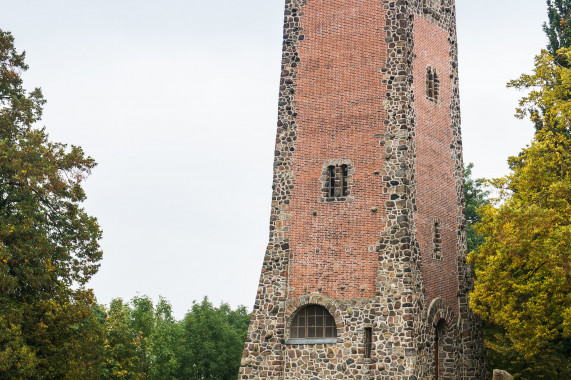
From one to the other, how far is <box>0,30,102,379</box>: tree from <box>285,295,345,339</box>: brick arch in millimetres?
6007

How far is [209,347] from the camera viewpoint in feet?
159

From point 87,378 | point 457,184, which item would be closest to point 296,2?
point 457,184

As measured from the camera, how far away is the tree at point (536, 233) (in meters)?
24.5

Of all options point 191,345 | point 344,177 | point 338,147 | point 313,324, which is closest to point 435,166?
point 344,177

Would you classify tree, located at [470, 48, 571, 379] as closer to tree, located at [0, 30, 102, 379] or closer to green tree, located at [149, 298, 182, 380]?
tree, located at [0, 30, 102, 379]

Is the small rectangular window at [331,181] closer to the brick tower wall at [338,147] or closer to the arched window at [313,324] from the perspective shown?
the brick tower wall at [338,147]

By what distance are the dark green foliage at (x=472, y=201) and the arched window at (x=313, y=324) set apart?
13.1 m

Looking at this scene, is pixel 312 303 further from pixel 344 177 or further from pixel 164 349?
pixel 164 349

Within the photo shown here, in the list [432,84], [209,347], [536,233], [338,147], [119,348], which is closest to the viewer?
[536,233]

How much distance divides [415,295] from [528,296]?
336 centimetres

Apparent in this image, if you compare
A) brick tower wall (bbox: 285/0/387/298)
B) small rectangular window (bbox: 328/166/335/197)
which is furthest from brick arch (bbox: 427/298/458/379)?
small rectangular window (bbox: 328/166/335/197)

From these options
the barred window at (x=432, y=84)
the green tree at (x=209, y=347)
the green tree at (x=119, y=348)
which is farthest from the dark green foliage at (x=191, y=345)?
the barred window at (x=432, y=84)

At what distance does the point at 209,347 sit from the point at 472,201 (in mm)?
17300

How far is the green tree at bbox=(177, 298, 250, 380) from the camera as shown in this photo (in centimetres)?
4812
